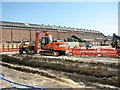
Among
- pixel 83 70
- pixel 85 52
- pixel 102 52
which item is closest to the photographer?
pixel 83 70

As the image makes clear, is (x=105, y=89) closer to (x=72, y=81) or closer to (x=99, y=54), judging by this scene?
(x=72, y=81)

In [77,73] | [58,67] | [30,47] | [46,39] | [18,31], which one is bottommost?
[77,73]

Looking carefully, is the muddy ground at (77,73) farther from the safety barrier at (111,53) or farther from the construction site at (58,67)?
the safety barrier at (111,53)

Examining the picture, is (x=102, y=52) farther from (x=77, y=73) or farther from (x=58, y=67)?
(x=77, y=73)

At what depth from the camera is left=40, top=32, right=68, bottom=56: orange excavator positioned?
2411 centimetres

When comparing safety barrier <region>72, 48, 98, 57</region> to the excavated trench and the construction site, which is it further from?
the excavated trench

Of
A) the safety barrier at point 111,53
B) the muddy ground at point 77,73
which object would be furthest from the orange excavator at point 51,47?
the safety barrier at point 111,53

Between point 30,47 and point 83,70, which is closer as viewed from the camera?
point 83,70

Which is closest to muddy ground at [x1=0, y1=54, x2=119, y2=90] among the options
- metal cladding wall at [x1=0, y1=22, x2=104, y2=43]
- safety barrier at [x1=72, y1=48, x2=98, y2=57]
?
safety barrier at [x1=72, y1=48, x2=98, y2=57]

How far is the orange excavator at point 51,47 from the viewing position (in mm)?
24109

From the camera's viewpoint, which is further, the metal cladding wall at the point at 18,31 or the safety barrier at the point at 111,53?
the metal cladding wall at the point at 18,31

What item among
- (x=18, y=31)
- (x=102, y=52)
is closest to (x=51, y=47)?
(x=102, y=52)

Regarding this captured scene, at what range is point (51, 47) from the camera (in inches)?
955

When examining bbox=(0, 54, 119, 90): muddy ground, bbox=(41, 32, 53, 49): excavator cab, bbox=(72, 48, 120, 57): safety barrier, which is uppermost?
bbox=(41, 32, 53, 49): excavator cab
